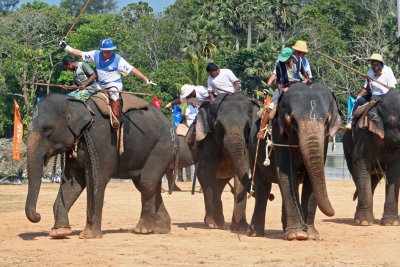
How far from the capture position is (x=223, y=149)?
18766 mm

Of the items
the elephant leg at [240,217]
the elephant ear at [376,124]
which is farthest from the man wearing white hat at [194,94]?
the elephant ear at [376,124]

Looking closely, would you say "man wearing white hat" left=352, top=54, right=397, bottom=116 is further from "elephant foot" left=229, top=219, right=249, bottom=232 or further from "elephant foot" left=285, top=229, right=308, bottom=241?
"elephant foot" left=285, top=229, right=308, bottom=241

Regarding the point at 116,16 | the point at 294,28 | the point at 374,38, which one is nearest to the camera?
the point at 374,38

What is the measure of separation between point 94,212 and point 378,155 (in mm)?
5537

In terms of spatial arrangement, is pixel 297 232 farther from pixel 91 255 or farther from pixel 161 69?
pixel 161 69

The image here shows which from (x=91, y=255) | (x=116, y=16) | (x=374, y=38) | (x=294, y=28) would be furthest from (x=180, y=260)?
(x=116, y=16)

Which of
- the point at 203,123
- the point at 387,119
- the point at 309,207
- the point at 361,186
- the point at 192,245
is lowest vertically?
the point at 192,245

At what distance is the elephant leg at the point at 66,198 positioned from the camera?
16250 mm

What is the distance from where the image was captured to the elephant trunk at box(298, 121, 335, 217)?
14961 millimetres

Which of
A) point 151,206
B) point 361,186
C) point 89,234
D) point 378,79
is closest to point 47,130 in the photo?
point 89,234

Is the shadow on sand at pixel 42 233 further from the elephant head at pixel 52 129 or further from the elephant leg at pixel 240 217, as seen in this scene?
the elephant leg at pixel 240 217

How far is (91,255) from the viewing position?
555 inches

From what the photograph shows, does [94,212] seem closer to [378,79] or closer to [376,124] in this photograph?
[376,124]

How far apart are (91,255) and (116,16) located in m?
97.9
